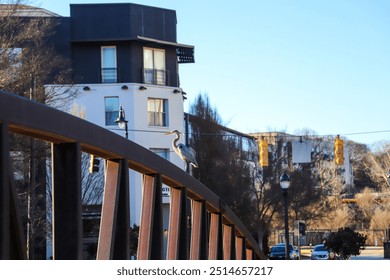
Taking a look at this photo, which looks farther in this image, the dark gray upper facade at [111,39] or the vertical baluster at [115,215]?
the dark gray upper facade at [111,39]

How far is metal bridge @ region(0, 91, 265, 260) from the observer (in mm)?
3709

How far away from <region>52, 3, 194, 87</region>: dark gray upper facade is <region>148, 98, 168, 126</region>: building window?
111 cm

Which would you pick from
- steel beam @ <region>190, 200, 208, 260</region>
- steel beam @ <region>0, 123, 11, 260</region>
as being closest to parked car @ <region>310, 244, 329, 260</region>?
steel beam @ <region>190, 200, 208, 260</region>

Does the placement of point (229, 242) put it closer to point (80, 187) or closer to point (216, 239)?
point (216, 239)

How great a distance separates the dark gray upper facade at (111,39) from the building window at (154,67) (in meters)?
0.05

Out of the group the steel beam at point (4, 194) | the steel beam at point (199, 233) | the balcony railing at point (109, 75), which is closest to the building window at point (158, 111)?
the balcony railing at point (109, 75)

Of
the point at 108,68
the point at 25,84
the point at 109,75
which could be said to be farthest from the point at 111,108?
the point at 25,84

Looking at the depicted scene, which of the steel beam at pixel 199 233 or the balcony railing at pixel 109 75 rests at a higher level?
the balcony railing at pixel 109 75

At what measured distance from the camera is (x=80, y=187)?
4.42 metres

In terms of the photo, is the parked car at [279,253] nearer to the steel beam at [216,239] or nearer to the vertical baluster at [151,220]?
the steel beam at [216,239]

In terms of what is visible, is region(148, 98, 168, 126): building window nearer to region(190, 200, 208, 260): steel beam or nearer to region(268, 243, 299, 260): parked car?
region(268, 243, 299, 260): parked car

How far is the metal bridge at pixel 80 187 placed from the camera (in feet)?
12.2

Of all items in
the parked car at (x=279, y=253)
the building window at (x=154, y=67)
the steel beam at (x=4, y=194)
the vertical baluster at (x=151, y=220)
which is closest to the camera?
the steel beam at (x=4, y=194)
